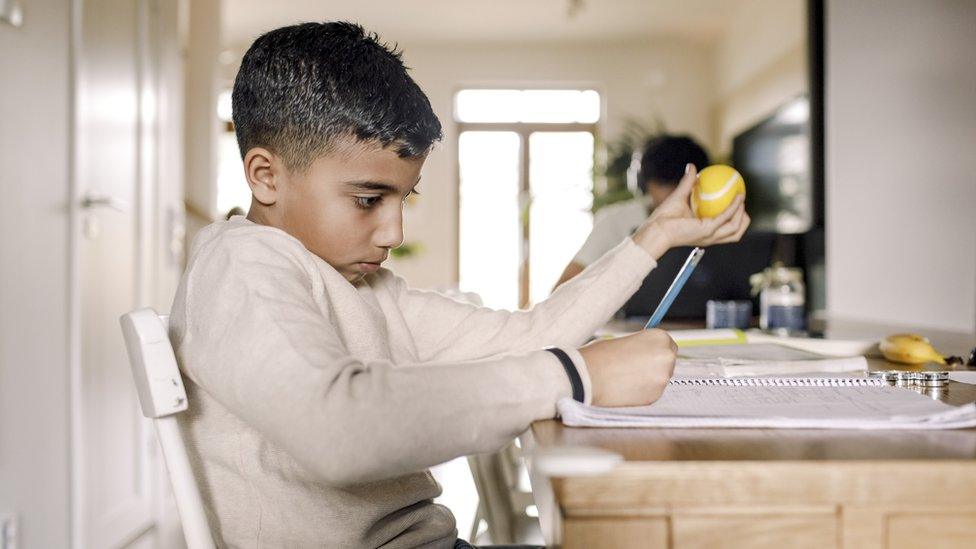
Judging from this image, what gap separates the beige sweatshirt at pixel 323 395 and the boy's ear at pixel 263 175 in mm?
64

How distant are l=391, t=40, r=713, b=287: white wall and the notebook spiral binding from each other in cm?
740

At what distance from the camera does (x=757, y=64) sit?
6.63 metres

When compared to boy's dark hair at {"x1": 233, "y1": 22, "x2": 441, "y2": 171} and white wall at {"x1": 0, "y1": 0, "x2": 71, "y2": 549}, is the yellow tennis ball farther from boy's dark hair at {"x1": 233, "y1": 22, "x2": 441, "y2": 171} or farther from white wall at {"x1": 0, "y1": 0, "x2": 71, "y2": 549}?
white wall at {"x1": 0, "y1": 0, "x2": 71, "y2": 549}

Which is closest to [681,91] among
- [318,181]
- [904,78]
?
[904,78]

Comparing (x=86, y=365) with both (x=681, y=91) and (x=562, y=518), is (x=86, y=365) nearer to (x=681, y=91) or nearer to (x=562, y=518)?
(x=562, y=518)

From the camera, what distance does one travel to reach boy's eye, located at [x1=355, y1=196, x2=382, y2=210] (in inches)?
36.9

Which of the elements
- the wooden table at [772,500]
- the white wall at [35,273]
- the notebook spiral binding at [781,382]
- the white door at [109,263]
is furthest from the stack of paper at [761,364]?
the white door at [109,263]

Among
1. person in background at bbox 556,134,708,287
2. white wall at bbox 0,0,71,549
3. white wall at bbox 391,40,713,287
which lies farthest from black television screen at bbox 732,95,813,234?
white wall at bbox 0,0,71,549

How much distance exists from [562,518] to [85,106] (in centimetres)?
224

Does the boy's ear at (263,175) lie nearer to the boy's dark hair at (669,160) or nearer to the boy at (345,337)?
the boy at (345,337)

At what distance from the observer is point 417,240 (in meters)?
8.52

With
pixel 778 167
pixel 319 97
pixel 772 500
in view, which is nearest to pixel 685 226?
pixel 319 97

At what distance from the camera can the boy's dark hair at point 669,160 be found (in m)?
2.80

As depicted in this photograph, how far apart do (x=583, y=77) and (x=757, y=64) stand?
2.08 m
